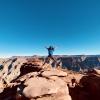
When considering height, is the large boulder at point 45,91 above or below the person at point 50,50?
Answer: below

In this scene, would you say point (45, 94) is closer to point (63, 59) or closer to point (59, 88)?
point (59, 88)

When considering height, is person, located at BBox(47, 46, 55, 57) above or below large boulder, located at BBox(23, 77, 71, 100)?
above

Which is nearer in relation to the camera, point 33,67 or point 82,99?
point 82,99

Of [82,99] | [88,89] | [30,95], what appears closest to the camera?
[30,95]

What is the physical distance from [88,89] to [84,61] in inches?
7304

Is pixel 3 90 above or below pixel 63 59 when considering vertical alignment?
below

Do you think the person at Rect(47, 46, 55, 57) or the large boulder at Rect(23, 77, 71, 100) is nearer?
the large boulder at Rect(23, 77, 71, 100)

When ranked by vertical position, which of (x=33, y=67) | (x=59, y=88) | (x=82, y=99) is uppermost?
(x=33, y=67)

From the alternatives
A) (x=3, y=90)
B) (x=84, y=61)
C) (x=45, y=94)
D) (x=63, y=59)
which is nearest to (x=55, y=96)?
(x=45, y=94)

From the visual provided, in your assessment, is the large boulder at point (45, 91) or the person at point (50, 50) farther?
the person at point (50, 50)

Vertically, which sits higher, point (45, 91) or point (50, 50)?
point (50, 50)

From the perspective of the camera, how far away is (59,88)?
14617mm

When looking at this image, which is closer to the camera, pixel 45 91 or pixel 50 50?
pixel 45 91

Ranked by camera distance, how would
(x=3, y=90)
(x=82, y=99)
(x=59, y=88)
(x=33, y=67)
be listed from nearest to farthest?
1. (x=59, y=88)
2. (x=82, y=99)
3. (x=3, y=90)
4. (x=33, y=67)
